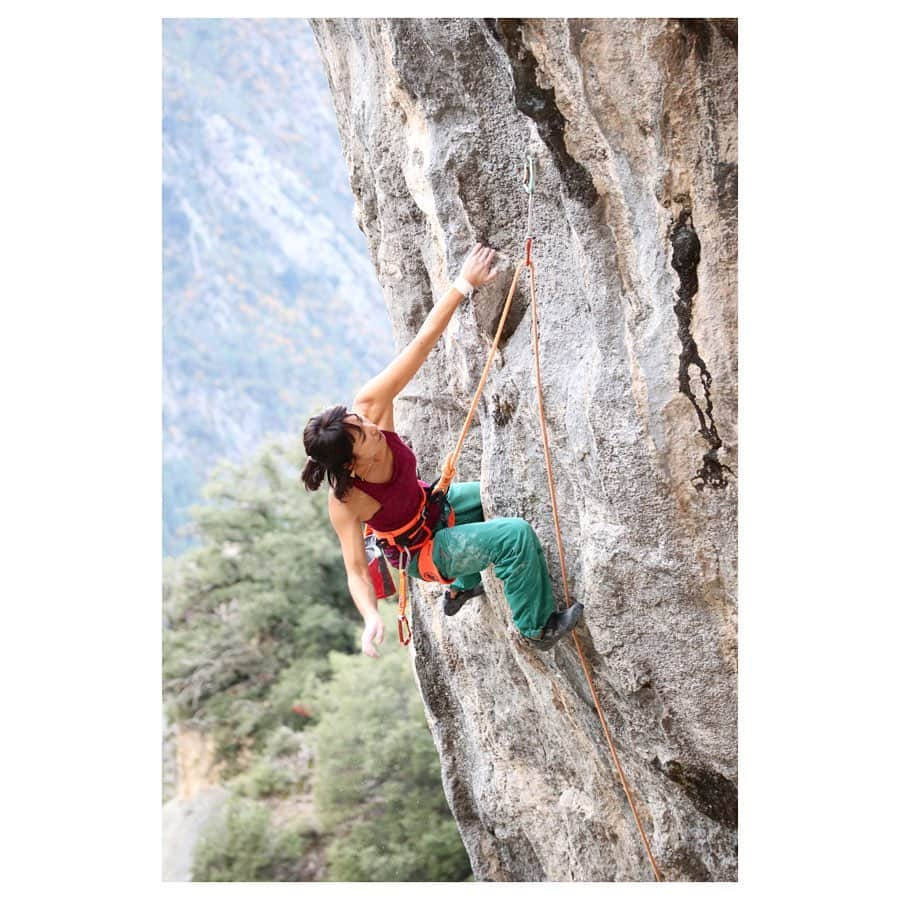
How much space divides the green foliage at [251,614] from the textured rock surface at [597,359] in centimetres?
782

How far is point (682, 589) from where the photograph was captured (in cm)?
271

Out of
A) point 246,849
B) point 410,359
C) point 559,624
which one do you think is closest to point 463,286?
point 410,359

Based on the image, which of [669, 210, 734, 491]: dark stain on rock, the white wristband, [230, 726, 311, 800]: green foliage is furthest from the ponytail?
[230, 726, 311, 800]: green foliage

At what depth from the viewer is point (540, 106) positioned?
258 cm

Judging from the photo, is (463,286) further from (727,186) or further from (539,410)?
(727,186)

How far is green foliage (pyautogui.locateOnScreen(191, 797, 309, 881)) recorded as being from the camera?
9.27 metres

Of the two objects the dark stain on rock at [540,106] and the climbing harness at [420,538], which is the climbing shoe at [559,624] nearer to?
the climbing harness at [420,538]

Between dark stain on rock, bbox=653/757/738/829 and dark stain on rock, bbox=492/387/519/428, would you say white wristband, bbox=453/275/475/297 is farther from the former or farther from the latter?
dark stain on rock, bbox=653/757/738/829

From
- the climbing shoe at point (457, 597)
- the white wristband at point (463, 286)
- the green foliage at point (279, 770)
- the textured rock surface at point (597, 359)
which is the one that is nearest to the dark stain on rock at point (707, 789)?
the textured rock surface at point (597, 359)

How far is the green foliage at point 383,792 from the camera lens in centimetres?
902

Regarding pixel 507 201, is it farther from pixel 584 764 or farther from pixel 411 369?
pixel 584 764

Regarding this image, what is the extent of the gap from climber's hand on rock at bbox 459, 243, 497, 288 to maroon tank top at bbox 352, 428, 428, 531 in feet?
1.71

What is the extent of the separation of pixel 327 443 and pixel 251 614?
9.46m
